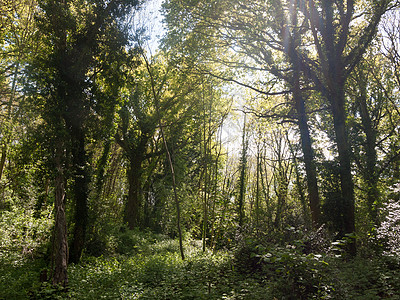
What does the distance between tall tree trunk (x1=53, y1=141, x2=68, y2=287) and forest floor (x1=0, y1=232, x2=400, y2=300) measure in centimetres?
40

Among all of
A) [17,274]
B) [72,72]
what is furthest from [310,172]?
[17,274]

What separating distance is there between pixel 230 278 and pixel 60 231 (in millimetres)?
4179

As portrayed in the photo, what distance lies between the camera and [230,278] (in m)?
5.79

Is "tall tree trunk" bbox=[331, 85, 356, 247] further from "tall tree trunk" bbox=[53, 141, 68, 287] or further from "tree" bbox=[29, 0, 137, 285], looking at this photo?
"tall tree trunk" bbox=[53, 141, 68, 287]

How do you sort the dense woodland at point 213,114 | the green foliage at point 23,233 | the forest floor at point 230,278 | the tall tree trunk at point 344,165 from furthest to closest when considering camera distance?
the green foliage at point 23,233 → the tall tree trunk at point 344,165 → the dense woodland at point 213,114 → the forest floor at point 230,278

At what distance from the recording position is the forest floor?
12.9 feet

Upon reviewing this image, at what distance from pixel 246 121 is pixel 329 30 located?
310 inches

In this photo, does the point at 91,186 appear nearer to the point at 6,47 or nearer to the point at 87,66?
the point at 87,66

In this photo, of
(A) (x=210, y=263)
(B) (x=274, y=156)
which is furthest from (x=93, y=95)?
(B) (x=274, y=156)

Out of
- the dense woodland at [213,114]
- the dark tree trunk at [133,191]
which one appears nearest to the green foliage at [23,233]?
the dense woodland at [213,114]

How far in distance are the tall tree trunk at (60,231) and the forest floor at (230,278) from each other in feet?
1.31

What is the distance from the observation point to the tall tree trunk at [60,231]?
21.2 feet

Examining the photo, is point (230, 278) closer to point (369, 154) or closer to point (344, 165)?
point (344, 165)

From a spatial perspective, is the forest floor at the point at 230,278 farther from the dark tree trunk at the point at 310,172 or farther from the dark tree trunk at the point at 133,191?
the dark tree trunk at the point at 133,191
